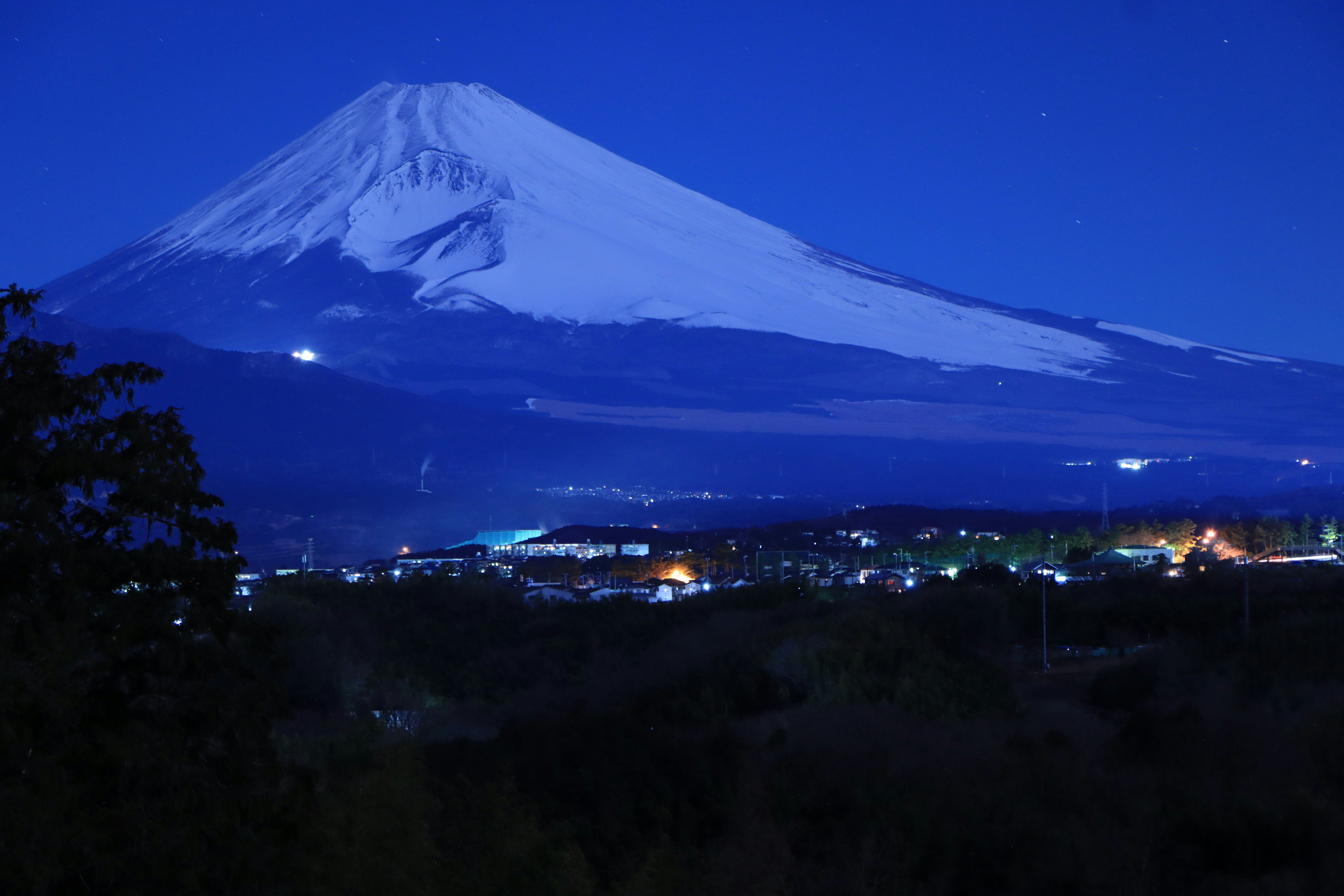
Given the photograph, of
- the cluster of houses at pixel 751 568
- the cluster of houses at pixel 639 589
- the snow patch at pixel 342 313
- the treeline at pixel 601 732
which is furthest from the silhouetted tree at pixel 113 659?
the snow patch at pixel 342 313

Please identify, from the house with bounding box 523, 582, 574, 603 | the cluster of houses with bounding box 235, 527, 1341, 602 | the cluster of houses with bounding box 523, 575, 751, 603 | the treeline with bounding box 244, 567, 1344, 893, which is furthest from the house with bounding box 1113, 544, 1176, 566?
the house with bounding box 523, 582, 574, 603

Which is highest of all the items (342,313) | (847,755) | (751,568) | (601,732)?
(342,313)

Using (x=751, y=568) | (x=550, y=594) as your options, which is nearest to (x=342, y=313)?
(x=751, y=568)

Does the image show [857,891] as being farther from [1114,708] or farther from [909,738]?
[1114,708]

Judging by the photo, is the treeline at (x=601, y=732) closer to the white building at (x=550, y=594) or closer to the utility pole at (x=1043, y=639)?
the utility pole at (x=1043, y=639)

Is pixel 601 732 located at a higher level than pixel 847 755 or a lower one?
higher

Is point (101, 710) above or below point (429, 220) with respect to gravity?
below

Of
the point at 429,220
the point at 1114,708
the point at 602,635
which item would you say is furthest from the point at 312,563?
the point at 429,220

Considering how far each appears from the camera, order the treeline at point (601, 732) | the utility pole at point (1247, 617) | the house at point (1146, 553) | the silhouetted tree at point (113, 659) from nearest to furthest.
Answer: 1. the silhouetted tree at point (113, 659)
2. the treeline at point (601, 732)
3. the utility pole at point (1247, 617)
4. the house at point (1146, 553)

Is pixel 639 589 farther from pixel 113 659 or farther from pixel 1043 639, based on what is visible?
pixel 113 659

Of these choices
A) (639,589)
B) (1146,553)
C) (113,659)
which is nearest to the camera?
(113,659)

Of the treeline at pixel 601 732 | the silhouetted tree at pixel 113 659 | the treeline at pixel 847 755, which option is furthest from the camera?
the treeline at pixel 847 755
